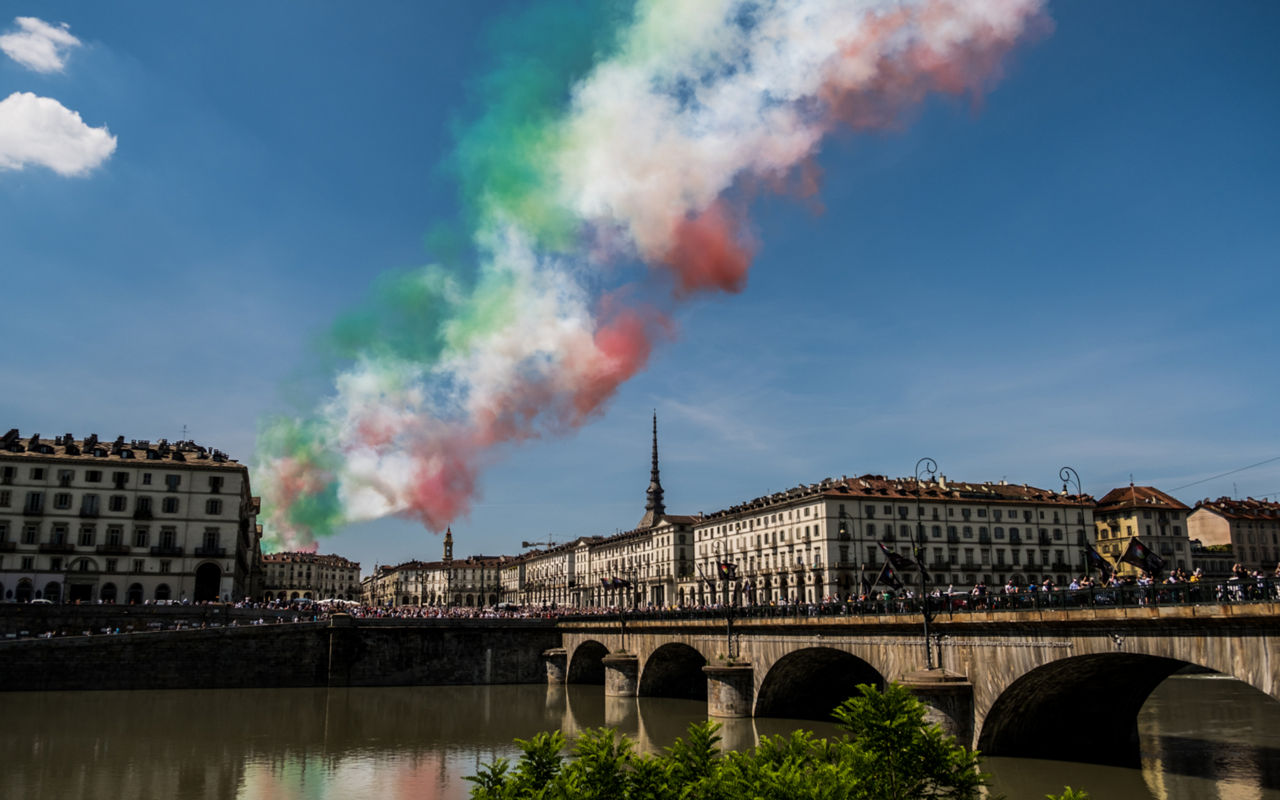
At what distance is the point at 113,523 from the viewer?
293ft

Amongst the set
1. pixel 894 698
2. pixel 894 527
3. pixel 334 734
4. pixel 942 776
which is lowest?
pixel 334 734

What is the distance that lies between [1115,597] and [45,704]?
67.3 m

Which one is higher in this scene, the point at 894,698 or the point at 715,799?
the point at 894,698

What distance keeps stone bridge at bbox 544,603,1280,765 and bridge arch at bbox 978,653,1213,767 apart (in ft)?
0.20

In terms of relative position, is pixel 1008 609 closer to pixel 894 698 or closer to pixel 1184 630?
pixel 1184 630

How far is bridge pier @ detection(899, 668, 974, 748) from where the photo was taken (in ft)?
108

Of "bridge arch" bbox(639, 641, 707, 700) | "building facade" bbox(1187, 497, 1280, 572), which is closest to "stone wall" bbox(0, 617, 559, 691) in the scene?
"bridge arch" bbox(639, 641, 707, 700)

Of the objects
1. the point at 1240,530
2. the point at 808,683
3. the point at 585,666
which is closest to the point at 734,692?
the point at 808,683

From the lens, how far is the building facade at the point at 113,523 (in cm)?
8694

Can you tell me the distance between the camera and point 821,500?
4203 inches

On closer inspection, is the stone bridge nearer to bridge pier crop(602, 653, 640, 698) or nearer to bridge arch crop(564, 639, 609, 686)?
bridge pier crop(602, 653, 640, 698)

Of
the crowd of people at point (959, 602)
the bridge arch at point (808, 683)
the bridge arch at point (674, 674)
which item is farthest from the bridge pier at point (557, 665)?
the bridge arch at point (808, 683)

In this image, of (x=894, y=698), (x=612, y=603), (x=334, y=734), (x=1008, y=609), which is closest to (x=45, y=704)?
(x=334, y=734)

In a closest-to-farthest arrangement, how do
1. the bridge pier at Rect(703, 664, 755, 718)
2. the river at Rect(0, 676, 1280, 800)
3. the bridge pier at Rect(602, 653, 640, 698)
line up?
the river at Rect(0, 676, 1280, 800) → the bridge pier at Rect(703, 664, 755, 718) → the bridge pier at Rect(602, 653, 640, 698)
